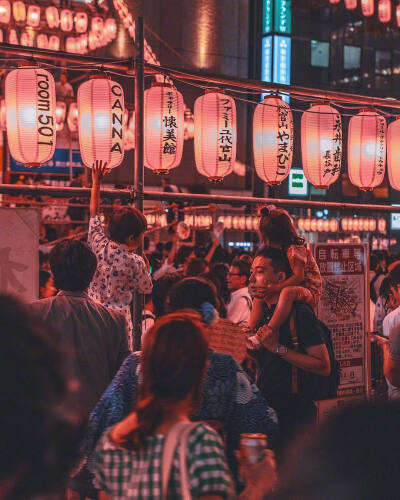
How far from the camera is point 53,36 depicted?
61.4 ft

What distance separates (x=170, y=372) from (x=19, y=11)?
16.1 m

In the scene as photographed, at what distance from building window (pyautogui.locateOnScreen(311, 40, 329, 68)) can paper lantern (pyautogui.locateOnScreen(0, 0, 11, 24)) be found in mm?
18936

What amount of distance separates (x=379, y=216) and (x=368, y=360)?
25766 mm

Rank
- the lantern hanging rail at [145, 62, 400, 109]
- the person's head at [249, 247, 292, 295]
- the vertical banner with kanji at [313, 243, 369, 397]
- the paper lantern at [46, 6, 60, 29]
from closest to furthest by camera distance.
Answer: the person's head at [249, 247, 292, 295] → the vertical banner with kanji at [313, 243, 369, 397] → the lantern hanging rail at [145, 62, 400, 109] → the paper lantern at [46, 6, 60, 29]

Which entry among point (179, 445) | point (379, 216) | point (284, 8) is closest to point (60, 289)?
point (179, 445)

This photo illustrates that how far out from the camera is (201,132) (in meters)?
7.50

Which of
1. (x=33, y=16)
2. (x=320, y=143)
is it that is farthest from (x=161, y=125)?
(x=33, y=16)

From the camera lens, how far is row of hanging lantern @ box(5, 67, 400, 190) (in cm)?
641

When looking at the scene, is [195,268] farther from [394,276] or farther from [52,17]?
[52,17]

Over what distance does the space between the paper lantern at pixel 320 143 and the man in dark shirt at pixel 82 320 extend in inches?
189

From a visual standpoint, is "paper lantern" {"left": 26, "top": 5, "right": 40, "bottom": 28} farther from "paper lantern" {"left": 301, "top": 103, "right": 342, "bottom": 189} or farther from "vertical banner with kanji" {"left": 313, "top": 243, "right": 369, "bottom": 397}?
"vertical banner with kanji" {"left": 313, "top": 243, "right": 369, "bottom": 397}

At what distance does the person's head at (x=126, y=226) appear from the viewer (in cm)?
477

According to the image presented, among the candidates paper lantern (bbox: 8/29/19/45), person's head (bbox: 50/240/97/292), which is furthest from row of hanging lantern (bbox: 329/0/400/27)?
person's head (bbox: 50/240/97/292)

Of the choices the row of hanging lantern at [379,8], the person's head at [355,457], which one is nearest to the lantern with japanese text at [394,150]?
the person's head at [355,457]
